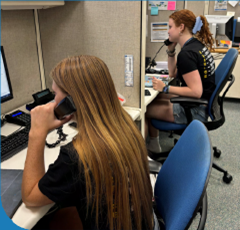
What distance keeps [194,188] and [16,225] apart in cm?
48

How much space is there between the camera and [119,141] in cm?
75

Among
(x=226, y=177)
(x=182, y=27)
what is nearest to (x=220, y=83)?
Result: (x=182, y=27)

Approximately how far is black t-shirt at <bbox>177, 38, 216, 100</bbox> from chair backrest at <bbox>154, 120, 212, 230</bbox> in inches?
36.0

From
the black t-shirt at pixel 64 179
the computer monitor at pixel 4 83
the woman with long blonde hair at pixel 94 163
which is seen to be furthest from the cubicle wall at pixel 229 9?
the black t-shirt at pixel 64 179

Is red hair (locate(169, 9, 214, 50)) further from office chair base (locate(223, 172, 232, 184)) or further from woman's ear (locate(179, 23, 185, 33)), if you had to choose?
office chair base (locate(223, 172, 232, 184))

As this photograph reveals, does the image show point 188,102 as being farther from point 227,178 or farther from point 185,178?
point 185,178

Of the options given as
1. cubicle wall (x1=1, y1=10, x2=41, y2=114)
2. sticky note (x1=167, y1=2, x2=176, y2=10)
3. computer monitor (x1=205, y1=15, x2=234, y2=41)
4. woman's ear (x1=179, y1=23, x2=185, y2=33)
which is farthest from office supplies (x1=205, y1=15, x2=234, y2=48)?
cubicle wall (x1=1, y1=10, x2=41, y2=114)

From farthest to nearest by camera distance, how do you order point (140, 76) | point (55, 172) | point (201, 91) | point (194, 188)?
point (201, 91)
point (140, 76)
point (55, 172)
point (194, 188)

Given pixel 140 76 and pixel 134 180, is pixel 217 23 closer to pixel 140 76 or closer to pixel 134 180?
pixel 140 76

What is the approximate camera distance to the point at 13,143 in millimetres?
1078

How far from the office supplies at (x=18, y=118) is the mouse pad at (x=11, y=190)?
381 millimetres

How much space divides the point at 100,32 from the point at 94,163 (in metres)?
0.85

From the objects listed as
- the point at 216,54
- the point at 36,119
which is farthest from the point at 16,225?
the point at 216,54

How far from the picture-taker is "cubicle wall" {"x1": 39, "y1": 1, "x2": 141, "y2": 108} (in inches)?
49.8
